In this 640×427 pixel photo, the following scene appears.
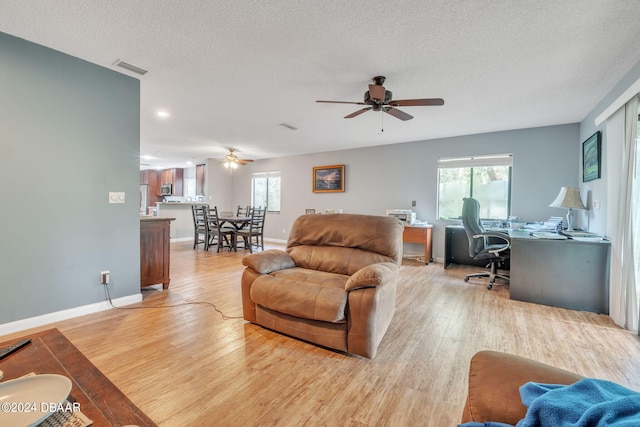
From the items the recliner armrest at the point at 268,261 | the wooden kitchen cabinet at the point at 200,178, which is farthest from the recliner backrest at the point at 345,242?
the wooden kitchen cabinet at the point at 200,178

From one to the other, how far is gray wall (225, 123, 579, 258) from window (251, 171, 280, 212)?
20 centimetres

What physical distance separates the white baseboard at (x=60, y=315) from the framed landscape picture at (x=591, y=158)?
5.68m

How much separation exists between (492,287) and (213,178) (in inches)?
296

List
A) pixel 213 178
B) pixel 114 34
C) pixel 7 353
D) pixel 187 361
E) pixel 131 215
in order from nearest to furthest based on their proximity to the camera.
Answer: pixel 7 353 < pixel 187 361 < pixel 114 34 < pixel 131 215 < pixel 213 178

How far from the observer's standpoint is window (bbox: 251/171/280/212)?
7.94 metres

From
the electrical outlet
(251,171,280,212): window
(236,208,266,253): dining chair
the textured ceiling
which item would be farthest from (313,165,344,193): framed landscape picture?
the electrical outlet

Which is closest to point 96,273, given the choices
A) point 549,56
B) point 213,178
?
point 549,56

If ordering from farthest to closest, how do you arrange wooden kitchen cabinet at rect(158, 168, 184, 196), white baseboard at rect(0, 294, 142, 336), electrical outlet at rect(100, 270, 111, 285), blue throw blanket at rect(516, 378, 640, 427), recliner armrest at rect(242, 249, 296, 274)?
wooden kitchen cabinet at rect(158, 168, 184, 196) → electrical outlet at rect(100, 270, 111, 285) → recliner armrest at rect(242, 249, 296, 274) → white baseboard at rect(0, 294, 142, 336) → blue throw blanket at rect(516, 378, 640, 427)

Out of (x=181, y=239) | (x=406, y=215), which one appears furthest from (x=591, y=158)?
(x=181, y=239)

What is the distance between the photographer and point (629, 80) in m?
2.58

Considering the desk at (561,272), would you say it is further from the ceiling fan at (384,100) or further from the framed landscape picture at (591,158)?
the ceiling fan at (384,100)

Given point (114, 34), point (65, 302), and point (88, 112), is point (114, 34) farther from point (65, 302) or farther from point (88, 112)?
point (65, 302)

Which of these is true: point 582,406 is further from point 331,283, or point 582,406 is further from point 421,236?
point 421,236

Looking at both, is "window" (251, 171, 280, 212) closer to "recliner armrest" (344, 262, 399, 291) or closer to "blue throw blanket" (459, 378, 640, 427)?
"recliner armrest" (344, 262, 399, 291)
